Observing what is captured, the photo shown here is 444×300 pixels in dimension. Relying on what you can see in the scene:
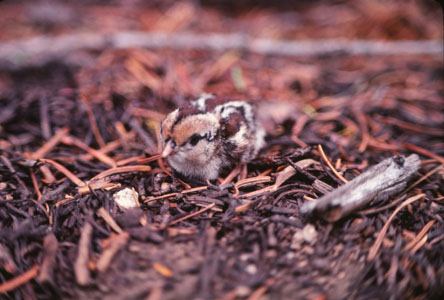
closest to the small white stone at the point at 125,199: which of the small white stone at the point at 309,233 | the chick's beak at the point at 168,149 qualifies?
the chick's beak at the point at 168,149

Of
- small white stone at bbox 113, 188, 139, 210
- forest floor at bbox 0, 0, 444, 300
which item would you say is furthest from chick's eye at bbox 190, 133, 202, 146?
small white stone at bbox 113, 188, 139, 210

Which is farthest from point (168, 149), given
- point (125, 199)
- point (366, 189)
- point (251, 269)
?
point (366, 189)

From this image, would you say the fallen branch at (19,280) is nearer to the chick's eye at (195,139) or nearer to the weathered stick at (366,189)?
the chick's eye at (195,139)

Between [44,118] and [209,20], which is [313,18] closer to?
[209,20]

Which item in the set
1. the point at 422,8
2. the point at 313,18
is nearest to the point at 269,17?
the point at 313,18

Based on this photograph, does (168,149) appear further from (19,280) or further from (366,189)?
(366,189)

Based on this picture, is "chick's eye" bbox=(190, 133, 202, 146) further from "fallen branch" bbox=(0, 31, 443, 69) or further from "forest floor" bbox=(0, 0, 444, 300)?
"fallen branch" bbox=(0, 31, 443, 69)
